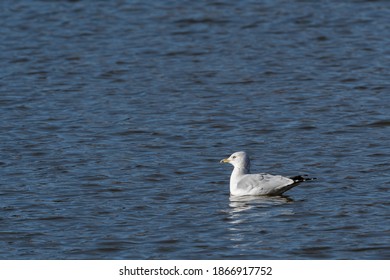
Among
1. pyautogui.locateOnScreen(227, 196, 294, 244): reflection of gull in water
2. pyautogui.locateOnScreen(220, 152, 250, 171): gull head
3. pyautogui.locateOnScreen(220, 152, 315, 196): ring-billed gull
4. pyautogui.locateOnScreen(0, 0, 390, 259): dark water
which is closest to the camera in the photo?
pyautogui.locateOnScreen(227, 196, 294, 244): reflection of gull in water

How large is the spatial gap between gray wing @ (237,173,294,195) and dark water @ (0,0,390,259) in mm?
169

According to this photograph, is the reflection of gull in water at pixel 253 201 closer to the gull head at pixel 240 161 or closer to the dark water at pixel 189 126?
the dark water at pixel 189 126

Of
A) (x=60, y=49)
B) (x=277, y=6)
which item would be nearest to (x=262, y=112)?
(x=60, y=49)

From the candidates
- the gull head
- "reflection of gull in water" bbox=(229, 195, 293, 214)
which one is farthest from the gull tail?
the gull head

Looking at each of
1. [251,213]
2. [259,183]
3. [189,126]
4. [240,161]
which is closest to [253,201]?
[259,183]

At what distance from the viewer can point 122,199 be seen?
16172 mm

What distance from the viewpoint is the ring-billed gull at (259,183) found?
15727 millimetres

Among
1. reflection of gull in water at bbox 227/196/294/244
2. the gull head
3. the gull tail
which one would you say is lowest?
reflection of gull in water at bbox 227/196/294/244

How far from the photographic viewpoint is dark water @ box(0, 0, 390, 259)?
14484 millimetres

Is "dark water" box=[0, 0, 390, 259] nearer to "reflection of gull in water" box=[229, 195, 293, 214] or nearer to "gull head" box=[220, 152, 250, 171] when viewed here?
"reflection of gull in water" box=[229, 195, 293, 214]

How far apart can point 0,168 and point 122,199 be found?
8.75ft

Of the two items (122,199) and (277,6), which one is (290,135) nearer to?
(122,199)

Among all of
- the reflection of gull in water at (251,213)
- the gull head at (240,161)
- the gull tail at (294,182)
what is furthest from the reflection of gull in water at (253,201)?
the gull head at (240,161)

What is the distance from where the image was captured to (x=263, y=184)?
15922 millimetres
